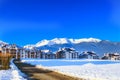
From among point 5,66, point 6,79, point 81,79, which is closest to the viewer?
point 6,79

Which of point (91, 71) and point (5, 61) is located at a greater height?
point (5, 61)

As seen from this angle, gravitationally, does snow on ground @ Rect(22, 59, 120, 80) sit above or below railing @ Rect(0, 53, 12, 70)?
below

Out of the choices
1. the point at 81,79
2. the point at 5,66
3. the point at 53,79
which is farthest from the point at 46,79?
the point at 5,66

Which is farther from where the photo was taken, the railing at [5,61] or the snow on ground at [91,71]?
the railing at [5,61]

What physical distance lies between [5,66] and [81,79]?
28.3m

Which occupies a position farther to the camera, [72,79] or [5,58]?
[5,58]

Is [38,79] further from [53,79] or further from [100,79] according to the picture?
[100,79]

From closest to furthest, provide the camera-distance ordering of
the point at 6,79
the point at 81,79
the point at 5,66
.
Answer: the point at 6,79 → the point at 81,79 → the point at 5,66

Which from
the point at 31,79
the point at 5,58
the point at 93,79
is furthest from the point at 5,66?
the point at 93,79

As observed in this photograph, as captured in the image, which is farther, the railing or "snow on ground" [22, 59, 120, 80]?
the railing

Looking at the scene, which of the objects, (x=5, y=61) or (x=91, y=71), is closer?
(x=91, y=71)

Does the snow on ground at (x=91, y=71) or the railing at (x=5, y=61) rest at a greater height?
the railing at (x=5, y=61)

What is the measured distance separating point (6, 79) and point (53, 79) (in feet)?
19.2

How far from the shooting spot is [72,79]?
37.2 metres
